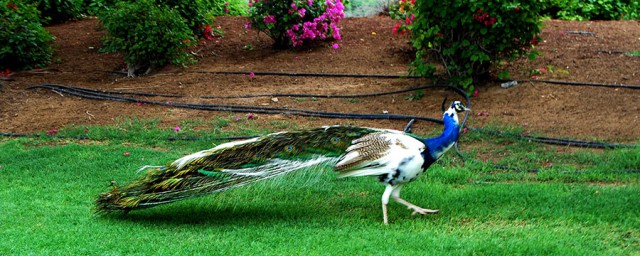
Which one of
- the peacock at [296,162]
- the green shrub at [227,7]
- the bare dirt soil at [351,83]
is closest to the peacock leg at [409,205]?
the peacock at [296,162]

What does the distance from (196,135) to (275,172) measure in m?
3.03

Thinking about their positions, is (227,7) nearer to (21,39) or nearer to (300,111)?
(21,39)

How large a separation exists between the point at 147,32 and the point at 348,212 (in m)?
5.92

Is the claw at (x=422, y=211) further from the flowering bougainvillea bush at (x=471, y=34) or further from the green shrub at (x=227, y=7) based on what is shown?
the green shrub at (x=227, y=7)

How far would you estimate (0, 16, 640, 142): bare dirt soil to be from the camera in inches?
333

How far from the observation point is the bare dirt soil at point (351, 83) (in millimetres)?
8453

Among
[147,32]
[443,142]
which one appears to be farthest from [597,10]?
[443,142]

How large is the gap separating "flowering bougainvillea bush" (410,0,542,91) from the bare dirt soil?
1.02ft

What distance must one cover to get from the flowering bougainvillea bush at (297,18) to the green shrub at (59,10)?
452 cm

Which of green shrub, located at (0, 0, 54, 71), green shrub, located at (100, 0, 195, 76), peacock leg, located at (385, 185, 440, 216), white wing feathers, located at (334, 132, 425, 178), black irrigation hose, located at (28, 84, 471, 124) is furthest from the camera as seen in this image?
green shrub, located at (0, 0, 54, 71)

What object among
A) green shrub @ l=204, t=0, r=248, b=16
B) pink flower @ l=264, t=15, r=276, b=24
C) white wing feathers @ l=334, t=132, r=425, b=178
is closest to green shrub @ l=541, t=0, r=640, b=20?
pink flower @ l=264, t=15, r=276, b=24

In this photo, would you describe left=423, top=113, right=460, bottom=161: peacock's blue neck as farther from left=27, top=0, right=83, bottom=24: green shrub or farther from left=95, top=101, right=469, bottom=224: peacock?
left=27, top=0, right=83, bottom=24: green shrub

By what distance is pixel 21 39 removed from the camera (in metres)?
11.7

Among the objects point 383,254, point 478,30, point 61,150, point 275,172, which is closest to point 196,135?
point 61,150
